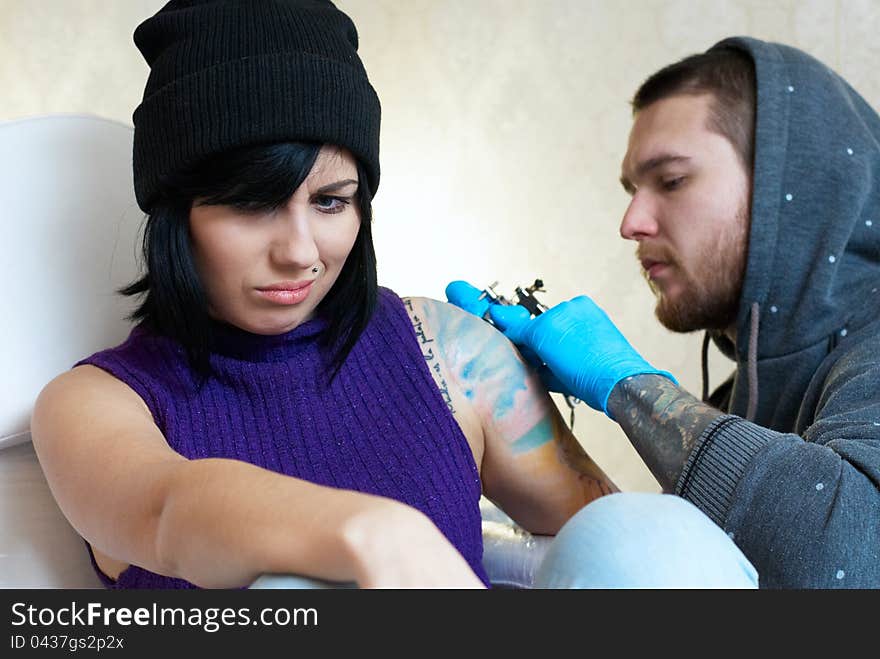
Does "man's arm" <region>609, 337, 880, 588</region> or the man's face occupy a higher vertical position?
the man's face

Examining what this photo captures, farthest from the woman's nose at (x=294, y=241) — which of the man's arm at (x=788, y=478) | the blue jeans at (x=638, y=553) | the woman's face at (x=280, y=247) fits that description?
the man's arm at (x=788, y=478)

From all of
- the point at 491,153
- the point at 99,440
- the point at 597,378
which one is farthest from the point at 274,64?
the point at 491,153

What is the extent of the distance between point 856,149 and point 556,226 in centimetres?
107

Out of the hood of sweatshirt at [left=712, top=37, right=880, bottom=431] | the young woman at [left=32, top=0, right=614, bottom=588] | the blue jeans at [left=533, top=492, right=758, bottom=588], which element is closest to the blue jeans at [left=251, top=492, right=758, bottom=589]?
the blue jeans at [left=533, top=492, right=758, bottom=588]

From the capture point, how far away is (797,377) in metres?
1.55

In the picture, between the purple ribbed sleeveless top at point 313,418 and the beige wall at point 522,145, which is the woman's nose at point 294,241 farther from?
the beige wall at point 522,145

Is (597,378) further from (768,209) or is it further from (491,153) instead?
(491,153)

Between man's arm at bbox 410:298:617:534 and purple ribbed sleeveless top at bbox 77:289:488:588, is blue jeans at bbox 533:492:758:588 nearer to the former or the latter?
purple ribbed sleeveless top at bbox 77:289:488:588

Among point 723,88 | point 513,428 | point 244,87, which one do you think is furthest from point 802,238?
point 244,87

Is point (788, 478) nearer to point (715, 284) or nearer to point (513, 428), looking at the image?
point (513, 428)

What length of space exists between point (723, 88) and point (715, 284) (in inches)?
13.7

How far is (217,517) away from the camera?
0.71 meters

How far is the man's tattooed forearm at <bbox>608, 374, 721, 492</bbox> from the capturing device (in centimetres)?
128

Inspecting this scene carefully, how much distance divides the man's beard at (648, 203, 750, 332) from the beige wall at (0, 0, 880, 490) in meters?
0.86
